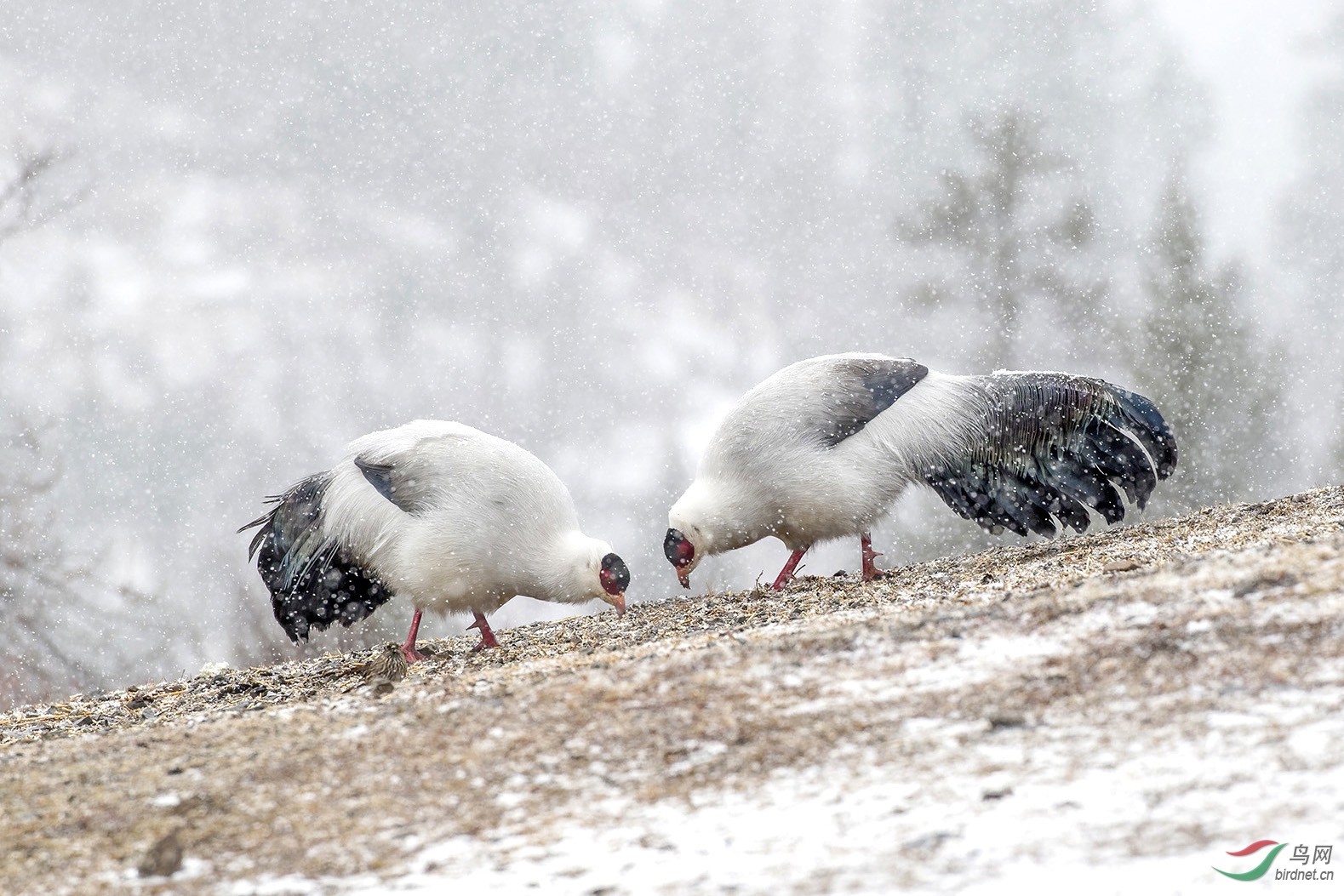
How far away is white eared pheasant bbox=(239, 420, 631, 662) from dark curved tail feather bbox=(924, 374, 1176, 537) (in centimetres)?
258

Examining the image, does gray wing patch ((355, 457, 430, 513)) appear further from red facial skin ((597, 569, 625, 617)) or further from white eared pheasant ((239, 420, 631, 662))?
red facial skin ((597, 569, 625, 617))

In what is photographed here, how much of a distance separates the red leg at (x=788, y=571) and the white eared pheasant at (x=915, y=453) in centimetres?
2

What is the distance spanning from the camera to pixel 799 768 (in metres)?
2.98

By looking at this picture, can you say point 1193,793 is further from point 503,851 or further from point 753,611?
point 753,611

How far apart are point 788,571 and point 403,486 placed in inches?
106

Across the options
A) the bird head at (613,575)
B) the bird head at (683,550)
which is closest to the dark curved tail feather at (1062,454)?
the bird head at (683,550)

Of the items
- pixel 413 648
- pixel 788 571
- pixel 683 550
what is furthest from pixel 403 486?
pixel 788 571

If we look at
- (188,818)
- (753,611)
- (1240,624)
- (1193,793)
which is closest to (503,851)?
(188,818)

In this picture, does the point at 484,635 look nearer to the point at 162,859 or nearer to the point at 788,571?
the point at 788,571

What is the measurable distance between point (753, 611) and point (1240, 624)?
11.1 ft

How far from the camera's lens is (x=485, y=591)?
6.75 metres

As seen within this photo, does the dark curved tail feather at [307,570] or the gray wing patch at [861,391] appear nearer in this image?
the dark curved tail feather at [307,570]

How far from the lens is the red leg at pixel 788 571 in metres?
7.62

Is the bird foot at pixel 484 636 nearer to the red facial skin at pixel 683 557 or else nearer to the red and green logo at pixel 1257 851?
the red facial skin at pixel 683 557
